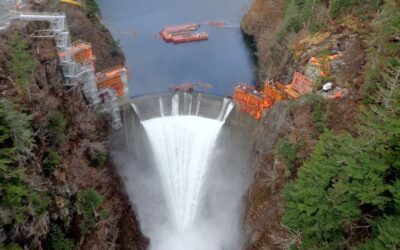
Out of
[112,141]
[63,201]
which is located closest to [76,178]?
[63,201]

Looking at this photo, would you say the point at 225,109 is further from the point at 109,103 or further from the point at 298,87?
the point at 109,103

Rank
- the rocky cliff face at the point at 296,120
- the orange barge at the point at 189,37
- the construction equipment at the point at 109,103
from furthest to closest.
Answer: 1. the orange barge at the point at 189,37
2. the construction equipment at the point at 109,103
3. the rocky cliff face at the point at 296,120

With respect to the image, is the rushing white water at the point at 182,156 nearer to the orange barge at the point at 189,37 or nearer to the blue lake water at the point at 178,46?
the blue lake water at the point at 178,46

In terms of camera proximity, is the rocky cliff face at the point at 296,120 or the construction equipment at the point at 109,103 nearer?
the rocky cliff face at the point at 296,120

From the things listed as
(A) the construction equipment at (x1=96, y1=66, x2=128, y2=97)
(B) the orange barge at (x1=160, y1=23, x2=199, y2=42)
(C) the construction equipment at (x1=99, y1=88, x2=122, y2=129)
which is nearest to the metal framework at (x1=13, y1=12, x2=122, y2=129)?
(C) the construction equipment at (x1=99, y1=88, x2=122, y2=129)

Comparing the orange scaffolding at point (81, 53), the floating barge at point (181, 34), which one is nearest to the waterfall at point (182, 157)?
the orange scaffolding at point (81, 53)

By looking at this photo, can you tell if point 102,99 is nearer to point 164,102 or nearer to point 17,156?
point 164,102

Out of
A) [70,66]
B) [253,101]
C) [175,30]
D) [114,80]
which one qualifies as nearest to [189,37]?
[175,30]
